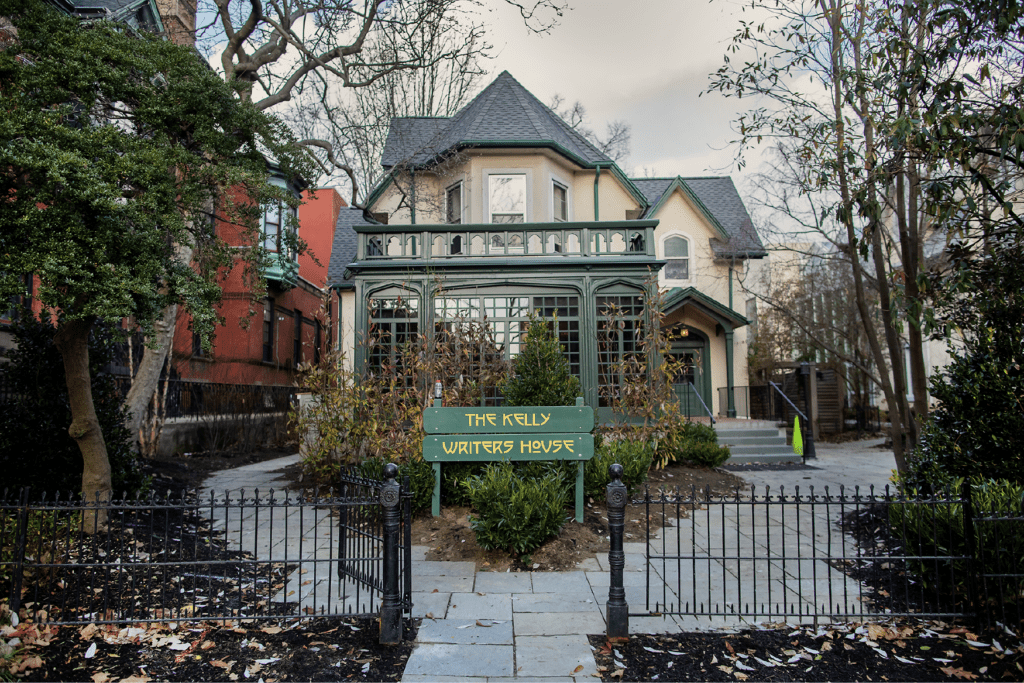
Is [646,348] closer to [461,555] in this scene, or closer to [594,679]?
[461,555]

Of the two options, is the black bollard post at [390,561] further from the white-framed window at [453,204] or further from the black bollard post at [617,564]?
the white-framed window at [453,204]

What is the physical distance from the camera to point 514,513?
5.98 meters

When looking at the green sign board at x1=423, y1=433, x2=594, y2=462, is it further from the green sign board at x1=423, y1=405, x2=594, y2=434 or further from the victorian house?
the victorian house

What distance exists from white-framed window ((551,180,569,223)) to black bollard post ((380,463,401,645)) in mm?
12074

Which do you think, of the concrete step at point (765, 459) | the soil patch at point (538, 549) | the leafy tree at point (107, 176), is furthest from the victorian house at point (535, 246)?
the leafy tree at point (107, 176)

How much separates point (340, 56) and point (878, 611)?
1269 cm

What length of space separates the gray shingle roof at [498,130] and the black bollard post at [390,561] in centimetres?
1166

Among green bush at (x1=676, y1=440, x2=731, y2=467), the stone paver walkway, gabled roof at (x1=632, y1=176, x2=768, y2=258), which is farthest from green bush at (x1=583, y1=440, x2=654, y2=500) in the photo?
gabled roof at (x1=632, y1=176, x2=768, y2=258)

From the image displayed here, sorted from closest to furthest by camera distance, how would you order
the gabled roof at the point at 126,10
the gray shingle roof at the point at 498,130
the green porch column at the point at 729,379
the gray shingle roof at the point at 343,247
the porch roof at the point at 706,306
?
the gabled roof at the point at 126,10
the gray shingle roof at the point at 498,130
the porch roof at the point at 706,306
the green porch column at the point at 729,379
the gray shingle roof at the point at 343,247

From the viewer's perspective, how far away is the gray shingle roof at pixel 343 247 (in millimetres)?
17744

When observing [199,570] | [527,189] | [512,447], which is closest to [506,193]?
[527,189]

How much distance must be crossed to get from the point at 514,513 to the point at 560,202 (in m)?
11.4

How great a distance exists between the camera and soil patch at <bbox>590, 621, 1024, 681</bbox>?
386 cm

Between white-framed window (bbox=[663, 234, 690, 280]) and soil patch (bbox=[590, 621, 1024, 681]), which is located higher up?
white-framed window (bbox=[663, 234, 690, 280])
